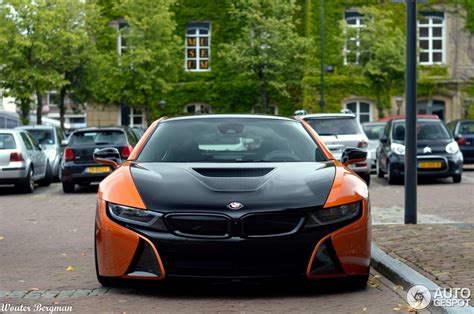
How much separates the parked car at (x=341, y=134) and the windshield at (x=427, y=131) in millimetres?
1922

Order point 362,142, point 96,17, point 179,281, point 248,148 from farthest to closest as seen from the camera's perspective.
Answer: point 96,17
point 362,142
point 248,148
point 179,281

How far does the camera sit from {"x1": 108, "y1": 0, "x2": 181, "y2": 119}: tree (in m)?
42.9

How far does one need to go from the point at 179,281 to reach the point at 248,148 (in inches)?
64.5

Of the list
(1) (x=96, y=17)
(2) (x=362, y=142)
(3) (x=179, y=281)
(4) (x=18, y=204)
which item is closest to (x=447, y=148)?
(2) (x=362, y=142)

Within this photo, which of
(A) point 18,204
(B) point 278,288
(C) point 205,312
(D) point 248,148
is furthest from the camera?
(A) point 18,204

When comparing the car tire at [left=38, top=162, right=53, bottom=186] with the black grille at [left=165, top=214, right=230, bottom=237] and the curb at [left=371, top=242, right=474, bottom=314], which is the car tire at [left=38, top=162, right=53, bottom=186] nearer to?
the curb at [left=371, top=242, right=474, bottom=314]

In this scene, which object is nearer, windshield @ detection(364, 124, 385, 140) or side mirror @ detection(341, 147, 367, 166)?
side mirror @ detection(341, 147, 367, 166)

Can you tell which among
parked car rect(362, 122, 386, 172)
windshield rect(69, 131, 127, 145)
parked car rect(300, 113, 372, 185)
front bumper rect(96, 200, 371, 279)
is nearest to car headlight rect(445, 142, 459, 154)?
parked car rect(300, 113, 372, 185)

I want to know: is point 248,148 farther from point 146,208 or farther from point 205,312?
point 205,312

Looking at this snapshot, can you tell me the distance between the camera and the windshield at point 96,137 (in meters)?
21.3

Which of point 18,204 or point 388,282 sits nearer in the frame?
point 388,282

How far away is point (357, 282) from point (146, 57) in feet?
119

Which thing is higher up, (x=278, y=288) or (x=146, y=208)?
(x=146, y=208)

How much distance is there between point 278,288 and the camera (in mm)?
7113
